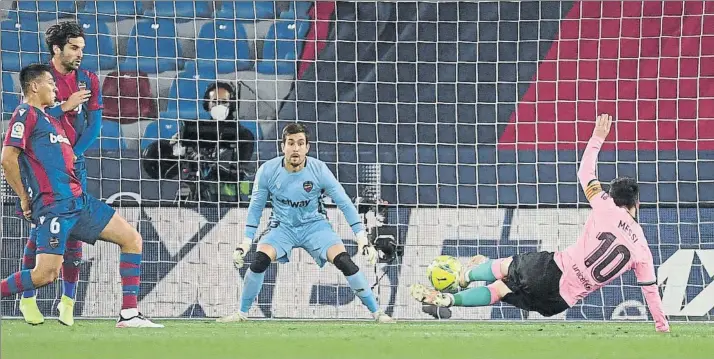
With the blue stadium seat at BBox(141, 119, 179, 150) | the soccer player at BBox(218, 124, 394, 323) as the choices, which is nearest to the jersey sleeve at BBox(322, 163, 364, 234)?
the soccer player at BBox(218, 124, 394, 323)

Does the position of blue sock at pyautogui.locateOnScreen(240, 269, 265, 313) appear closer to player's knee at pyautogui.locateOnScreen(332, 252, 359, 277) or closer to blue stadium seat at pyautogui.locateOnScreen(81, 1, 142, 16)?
player's knee at pyautogui.locateOnScreen(332, 252, 359, 277)

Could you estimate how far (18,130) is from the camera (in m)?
6.84

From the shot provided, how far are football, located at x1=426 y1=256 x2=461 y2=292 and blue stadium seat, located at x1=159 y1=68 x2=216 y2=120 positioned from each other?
231 cm

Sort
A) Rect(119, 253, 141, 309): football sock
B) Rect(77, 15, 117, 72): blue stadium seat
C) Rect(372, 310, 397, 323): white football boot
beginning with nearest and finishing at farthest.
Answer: Rect(119, 253, 141, 309): football sock
Rect(372, 310, 397, 323): white football boot
Rect(77, 15, 117, 72): blue stadium seat

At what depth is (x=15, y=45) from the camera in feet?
28.1

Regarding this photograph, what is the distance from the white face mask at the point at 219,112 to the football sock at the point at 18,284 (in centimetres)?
206

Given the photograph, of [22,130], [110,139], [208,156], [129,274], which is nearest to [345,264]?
[129,274]

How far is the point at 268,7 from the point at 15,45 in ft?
5.85

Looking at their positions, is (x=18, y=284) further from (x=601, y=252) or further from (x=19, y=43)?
(x=601, y=252)

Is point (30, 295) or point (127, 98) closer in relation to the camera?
point (30, 295)

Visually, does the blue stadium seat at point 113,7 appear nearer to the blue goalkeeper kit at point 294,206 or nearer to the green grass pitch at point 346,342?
the blue goalkeeper kit at point 294,206

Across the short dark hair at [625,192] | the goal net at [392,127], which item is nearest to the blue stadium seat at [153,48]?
the goal net at [392,127]

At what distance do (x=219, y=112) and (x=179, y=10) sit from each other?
86cm

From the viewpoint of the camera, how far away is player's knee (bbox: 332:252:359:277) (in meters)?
7.32
